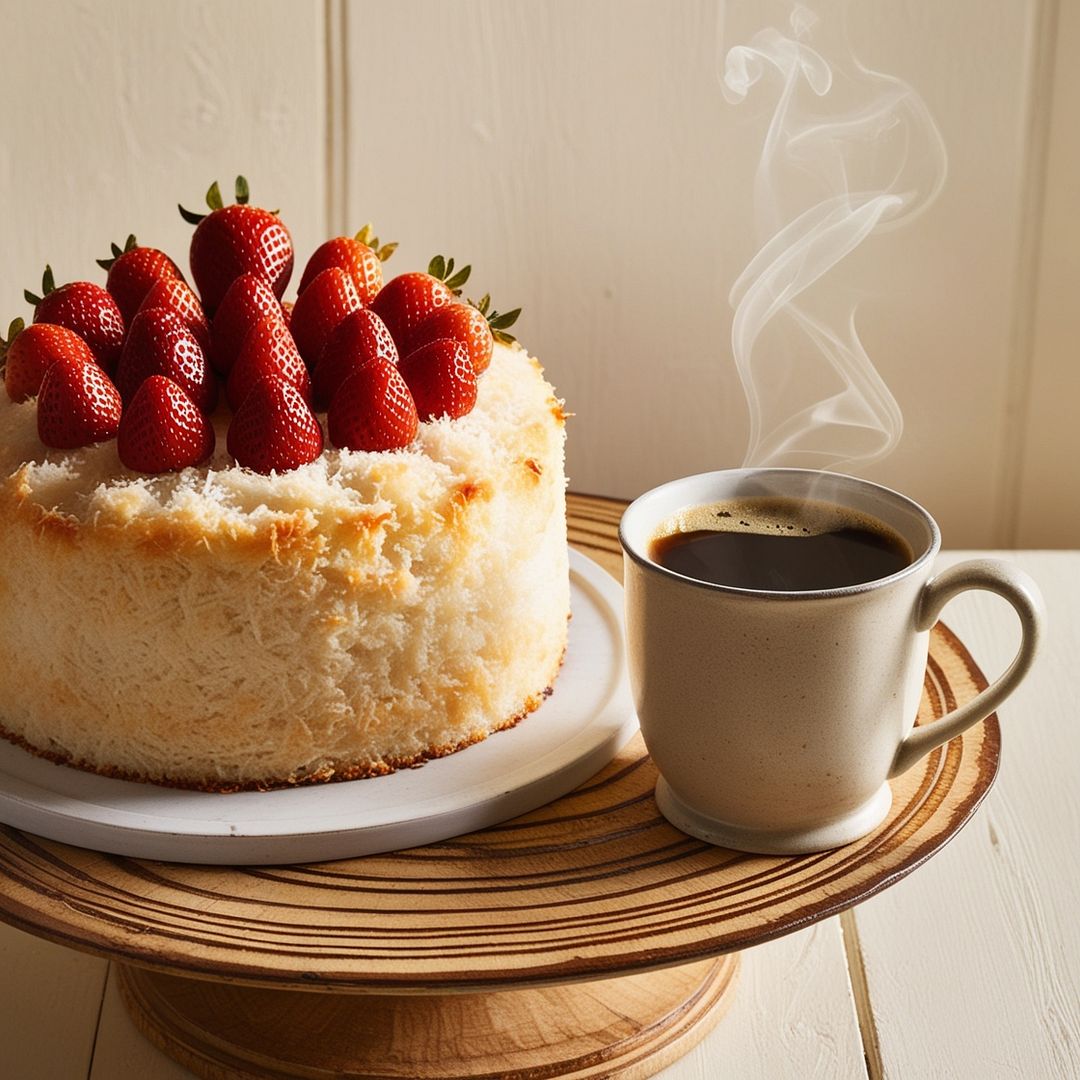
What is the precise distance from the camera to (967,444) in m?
2.30

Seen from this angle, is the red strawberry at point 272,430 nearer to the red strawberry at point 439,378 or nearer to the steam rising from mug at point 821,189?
the red strawberry at point 439,378

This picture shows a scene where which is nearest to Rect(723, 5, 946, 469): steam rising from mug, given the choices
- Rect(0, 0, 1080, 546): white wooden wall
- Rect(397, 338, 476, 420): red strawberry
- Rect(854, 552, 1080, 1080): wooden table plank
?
Rect(0, 0, 1080, 546): white wooden wall

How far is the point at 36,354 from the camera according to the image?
4.13 ft

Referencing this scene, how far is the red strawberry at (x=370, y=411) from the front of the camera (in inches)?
46.2

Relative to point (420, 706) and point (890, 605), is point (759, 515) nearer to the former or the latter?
point (890, 605)

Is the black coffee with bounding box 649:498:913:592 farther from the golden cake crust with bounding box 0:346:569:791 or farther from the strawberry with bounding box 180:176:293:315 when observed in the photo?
the strawberry with bounding box 180:176:293:315

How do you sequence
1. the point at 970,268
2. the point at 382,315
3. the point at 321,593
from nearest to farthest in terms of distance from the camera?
1. the point at 321,593
2. the point at 382,315
3. the point at 970,268

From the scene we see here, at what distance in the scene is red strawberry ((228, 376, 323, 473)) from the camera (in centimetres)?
114

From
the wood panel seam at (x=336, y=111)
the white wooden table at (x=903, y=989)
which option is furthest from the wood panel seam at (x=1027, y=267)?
the wood panel seam at (x=336, y=111)

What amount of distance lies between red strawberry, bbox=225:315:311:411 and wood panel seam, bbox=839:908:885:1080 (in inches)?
25.3

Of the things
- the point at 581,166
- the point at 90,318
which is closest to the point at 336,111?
the point at 581,166

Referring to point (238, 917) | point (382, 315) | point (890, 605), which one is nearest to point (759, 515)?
point (890, 605)

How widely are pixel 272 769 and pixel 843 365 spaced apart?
1.40 meters

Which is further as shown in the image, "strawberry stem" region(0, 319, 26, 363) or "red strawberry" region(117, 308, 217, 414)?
"strawberry stem" region(0, 319, 26, 363)
